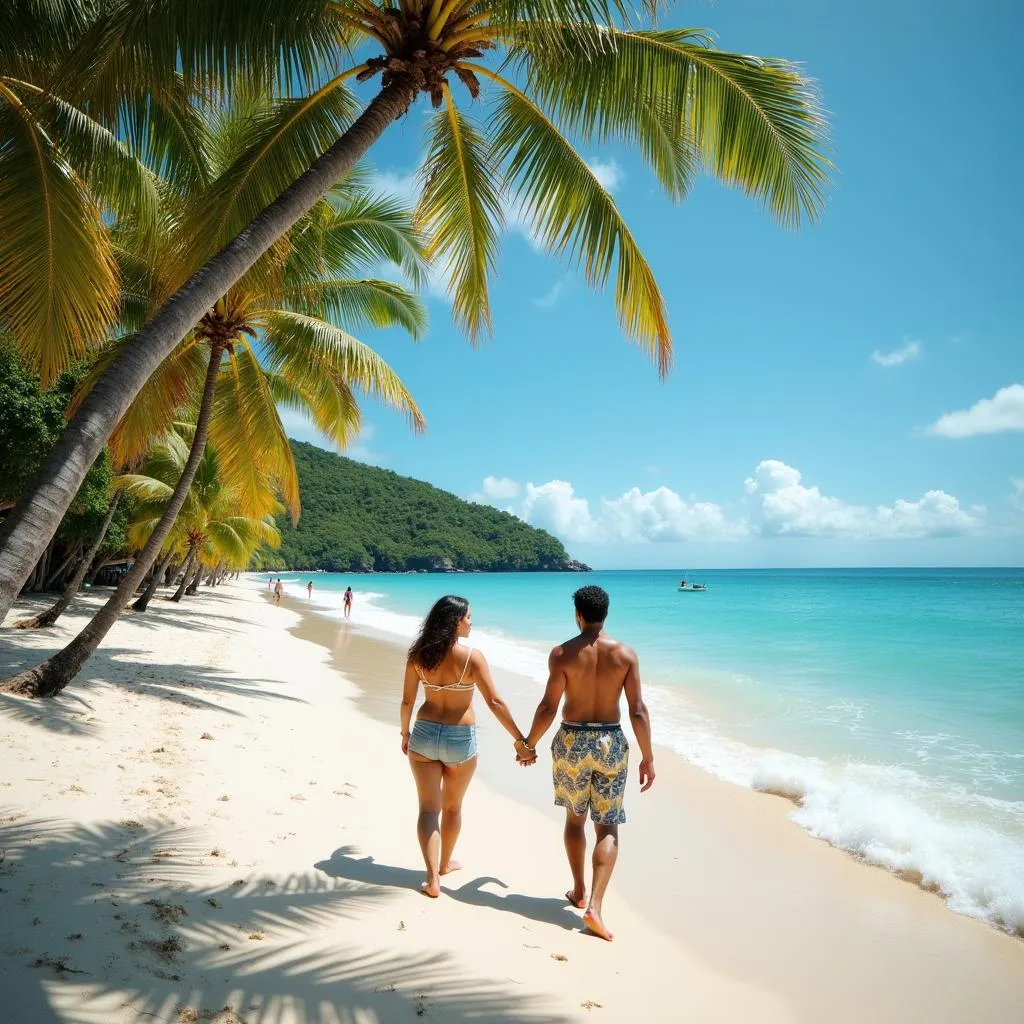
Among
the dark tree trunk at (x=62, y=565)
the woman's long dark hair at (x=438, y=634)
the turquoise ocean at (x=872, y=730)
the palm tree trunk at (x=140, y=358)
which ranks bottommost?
the turquoise ocean at (x=872, y=730)

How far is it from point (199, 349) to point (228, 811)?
703 centimetres

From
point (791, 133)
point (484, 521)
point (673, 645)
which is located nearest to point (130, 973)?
point (791, 133)

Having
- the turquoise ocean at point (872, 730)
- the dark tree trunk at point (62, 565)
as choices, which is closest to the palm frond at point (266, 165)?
the turquoise ocean at point (872, 730)

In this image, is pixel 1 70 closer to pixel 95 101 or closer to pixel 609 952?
pixel 95 101

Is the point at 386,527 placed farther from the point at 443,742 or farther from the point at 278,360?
the point at 443,742

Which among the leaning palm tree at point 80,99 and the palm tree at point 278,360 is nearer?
the leaning palm tree at point 80,99

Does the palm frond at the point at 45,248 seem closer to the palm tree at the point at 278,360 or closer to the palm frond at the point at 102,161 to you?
the palm frond at the point at 102,161

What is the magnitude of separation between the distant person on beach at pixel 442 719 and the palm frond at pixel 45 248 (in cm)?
321

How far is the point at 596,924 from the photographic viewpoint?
325 centimetres

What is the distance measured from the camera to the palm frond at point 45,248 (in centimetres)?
416

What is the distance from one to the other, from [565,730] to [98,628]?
583 cm

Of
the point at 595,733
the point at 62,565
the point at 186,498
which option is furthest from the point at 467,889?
the point at 62,565

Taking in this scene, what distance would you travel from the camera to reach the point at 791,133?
4.81 meters

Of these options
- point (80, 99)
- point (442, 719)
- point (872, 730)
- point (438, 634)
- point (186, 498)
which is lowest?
point (872, 730)
